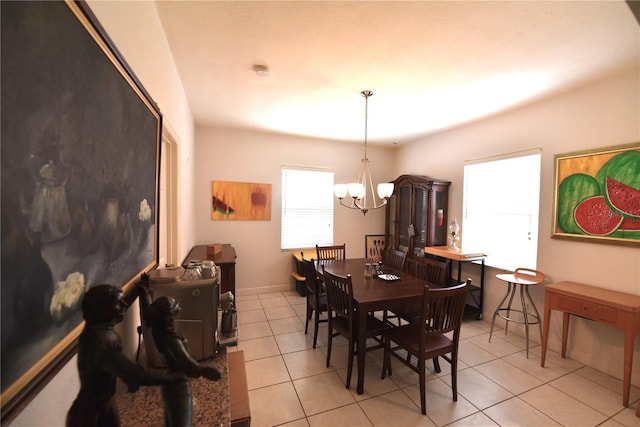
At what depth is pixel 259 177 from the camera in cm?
430

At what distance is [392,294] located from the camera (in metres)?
2.19

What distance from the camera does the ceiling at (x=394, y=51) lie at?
5.24ft

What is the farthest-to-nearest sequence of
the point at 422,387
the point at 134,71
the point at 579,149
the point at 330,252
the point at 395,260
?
1. the point at 330,252
2. the point at 395,260
3. the point at 579,149
4. the point at 422,387
5. the point at 134,71

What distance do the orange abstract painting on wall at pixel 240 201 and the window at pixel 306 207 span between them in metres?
0.34

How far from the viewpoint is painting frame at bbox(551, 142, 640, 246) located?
2.21 metres

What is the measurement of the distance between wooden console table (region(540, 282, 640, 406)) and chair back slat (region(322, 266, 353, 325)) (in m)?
1.92

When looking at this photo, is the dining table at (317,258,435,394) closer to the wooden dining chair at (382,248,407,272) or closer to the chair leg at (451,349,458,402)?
the wooden dining chair at (382,248,407,272)

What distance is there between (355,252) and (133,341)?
4064 millimetres

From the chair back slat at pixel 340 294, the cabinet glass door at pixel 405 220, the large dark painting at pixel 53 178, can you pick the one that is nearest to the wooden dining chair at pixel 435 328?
the chair back slat at pixel 340 294

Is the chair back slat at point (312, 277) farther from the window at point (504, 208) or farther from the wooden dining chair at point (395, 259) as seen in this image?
the window at point (504, 208)

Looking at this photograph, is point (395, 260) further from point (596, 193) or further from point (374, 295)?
point (596, 193)

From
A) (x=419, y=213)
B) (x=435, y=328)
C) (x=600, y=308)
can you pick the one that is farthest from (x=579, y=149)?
(x=435, y=328)

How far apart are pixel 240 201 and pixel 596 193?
421 cm

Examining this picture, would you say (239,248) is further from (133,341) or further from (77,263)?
(77,263)
